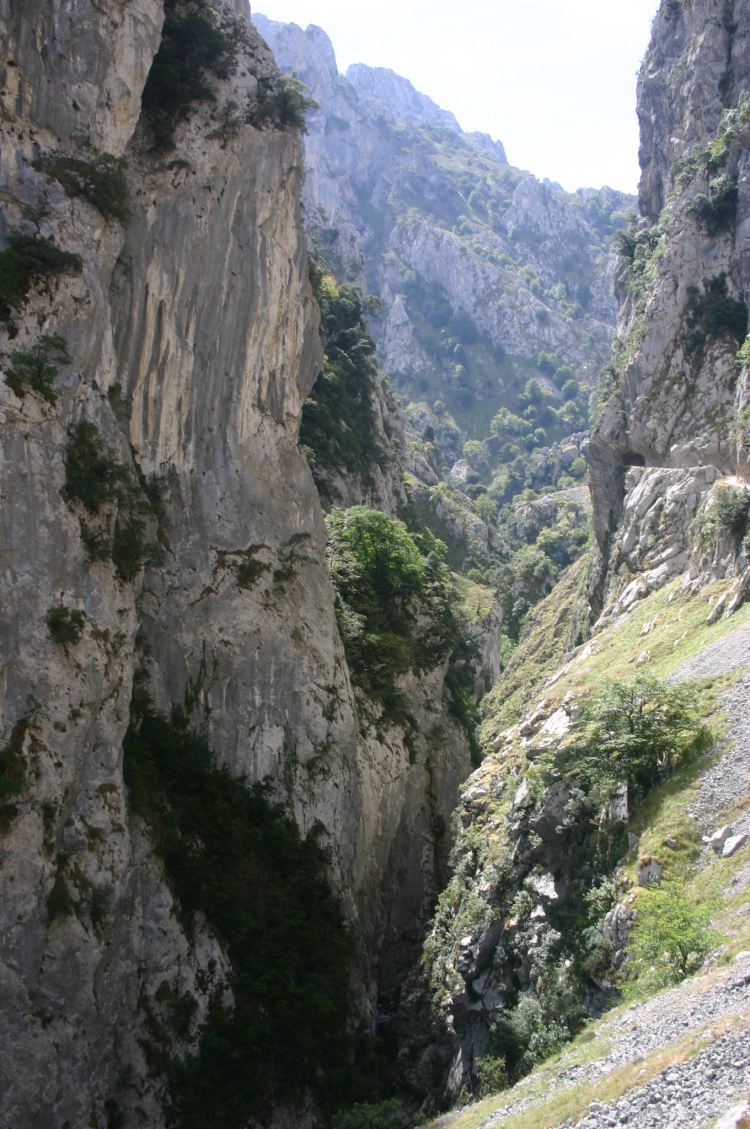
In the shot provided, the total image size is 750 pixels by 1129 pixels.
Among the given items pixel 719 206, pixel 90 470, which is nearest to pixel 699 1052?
pixel 90 470

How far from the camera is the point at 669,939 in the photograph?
63.2ft

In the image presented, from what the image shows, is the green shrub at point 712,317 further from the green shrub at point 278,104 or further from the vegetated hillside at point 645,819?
the green shrub at point 278,104

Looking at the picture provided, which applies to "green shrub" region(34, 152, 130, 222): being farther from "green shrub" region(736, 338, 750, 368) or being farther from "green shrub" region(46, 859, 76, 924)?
"green shrub" region(736, 338, 750, 368)

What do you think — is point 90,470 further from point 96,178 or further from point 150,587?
point 96,178

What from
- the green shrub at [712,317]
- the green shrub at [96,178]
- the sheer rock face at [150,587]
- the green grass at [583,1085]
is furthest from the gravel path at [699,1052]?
the green shrub at [712,317]

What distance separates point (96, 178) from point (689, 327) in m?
44.5

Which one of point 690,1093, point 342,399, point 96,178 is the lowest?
point 690,1093

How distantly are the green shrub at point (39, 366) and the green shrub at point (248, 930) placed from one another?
1069 cm

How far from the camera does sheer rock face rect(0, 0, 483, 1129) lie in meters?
22.6

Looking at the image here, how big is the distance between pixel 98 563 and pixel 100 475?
2455 mm

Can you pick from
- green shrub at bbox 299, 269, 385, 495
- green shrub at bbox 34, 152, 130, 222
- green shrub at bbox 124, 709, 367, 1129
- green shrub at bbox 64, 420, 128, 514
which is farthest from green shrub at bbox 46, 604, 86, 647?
green shrub at bbox 299, 269, 385, 495

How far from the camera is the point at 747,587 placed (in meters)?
35.4

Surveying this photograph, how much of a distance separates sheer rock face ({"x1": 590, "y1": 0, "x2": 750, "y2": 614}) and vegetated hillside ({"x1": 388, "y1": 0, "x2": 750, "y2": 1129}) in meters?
0.20

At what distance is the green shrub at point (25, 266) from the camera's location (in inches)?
936
